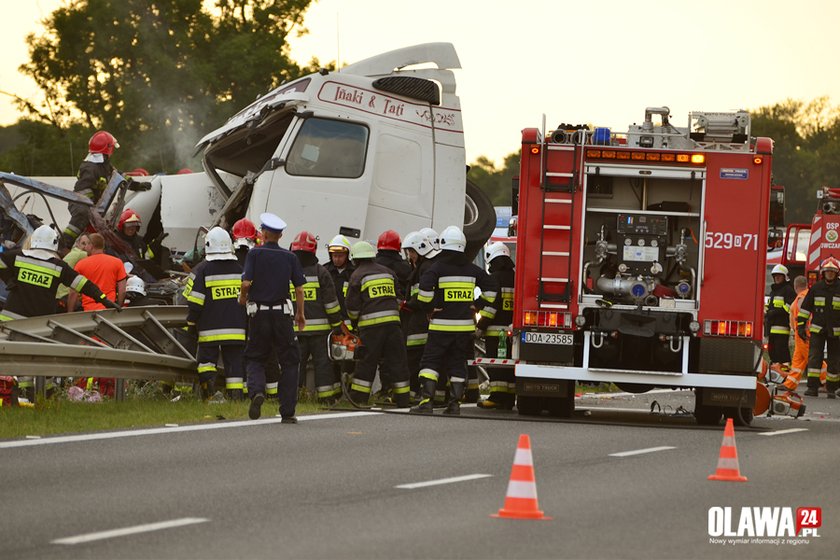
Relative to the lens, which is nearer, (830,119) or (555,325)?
(555,325)

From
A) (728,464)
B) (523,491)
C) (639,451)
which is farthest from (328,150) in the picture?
(523,491)

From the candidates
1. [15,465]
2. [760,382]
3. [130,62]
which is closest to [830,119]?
[130,62]

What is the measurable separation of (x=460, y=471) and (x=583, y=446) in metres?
2.21

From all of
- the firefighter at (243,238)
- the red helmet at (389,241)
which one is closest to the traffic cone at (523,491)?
the firefighter at (243,238)

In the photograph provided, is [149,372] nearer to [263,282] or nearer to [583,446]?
[263,282]

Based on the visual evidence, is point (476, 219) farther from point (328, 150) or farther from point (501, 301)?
point (501, 301)

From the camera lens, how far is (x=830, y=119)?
117 metres

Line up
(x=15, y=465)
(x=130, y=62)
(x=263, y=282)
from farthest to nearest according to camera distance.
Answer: (x=130, y=62)
(x=263, y=282)
(x=15, y=465)

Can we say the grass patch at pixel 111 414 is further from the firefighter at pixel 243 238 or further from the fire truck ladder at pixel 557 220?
the fire truck ladder at pixel 557 220

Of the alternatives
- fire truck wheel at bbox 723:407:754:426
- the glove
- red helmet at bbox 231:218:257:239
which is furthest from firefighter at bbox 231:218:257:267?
the glove

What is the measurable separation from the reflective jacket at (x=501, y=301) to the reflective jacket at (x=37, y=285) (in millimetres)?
3931

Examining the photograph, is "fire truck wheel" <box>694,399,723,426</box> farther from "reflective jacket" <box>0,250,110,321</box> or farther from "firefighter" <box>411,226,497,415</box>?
"reflective jacket" <box>0,250,110,321</box>

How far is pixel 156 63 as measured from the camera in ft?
154

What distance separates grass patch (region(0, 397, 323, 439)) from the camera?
13.2 meters
